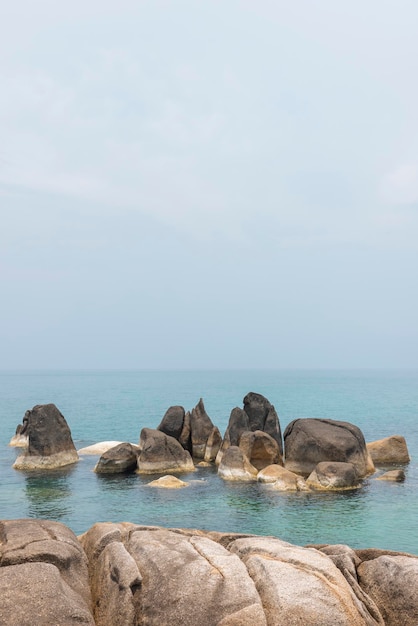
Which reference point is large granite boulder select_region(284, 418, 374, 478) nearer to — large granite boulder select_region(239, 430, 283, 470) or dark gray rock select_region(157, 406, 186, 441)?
large granite boulder select_region(239, 430, 283, 470)

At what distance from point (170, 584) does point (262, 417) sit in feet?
136

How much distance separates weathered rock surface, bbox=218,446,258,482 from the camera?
139ft

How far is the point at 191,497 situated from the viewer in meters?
37.0

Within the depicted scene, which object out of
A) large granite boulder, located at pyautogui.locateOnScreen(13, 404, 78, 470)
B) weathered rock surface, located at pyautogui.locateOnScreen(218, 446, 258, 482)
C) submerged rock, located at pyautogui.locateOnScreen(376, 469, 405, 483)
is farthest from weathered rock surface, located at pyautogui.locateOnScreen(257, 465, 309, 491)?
large granite boulder, located at pyautogui.locateOnScreen(13, 404, 78, 470)

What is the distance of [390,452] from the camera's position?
50.2m

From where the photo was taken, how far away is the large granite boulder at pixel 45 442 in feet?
154

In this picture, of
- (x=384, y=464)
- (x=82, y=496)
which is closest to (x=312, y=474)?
(x=384, y=464)

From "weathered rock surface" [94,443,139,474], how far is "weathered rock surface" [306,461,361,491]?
1434 cm

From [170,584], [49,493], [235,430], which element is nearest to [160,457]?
[235,430]

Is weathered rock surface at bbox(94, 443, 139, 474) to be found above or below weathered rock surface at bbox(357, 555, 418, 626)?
below

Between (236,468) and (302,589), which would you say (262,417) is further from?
(302,589)

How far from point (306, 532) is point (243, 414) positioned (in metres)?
20.4

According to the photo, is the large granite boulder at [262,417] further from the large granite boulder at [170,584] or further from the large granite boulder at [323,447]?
the large granite boulder at [170,584]

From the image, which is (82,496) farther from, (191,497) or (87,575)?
(87,575)
